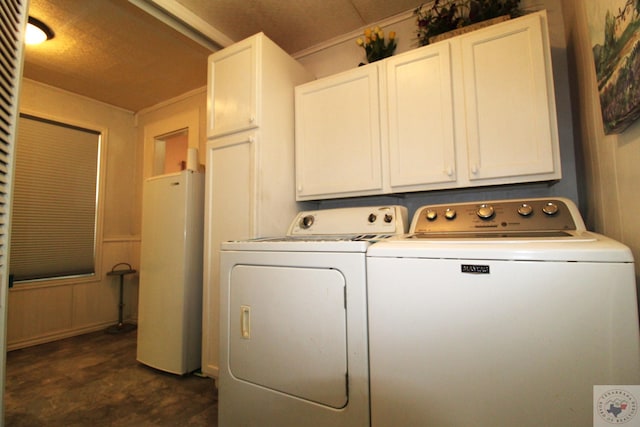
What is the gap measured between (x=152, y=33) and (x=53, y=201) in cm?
217

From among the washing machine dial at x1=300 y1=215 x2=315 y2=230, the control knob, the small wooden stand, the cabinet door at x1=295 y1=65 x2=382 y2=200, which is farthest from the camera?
the small wooden stand

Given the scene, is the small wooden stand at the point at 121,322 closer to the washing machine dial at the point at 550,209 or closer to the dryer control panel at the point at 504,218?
the dryer control panel at the point at 504,218

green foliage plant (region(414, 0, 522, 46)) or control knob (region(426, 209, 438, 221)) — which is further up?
green foliage plant (region(414, 0, 522, 46))

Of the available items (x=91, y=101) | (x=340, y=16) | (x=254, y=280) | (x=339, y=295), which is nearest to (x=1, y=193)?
(x=254, y=280)

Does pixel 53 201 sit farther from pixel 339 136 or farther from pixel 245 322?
pixel 339 136

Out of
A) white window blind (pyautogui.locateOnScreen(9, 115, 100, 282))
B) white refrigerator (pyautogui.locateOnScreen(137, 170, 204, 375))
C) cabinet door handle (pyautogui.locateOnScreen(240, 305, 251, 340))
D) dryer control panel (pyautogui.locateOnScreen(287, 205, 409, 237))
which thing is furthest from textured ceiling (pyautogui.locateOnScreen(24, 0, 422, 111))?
cabinet door handle (pyautogui.locateOnScreen(240, 305, 251, 340))

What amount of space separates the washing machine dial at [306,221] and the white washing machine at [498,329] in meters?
0.88

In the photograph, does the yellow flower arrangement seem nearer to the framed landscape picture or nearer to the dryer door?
the framed landscape picture

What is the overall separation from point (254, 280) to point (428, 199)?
1257 millimetres

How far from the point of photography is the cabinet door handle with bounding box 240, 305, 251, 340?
51.8 inches

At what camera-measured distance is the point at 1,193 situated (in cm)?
94

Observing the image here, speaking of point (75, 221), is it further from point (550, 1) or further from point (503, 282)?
point (550, 1)

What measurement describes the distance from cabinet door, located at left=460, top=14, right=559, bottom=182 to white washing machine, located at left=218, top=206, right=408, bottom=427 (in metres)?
0.82

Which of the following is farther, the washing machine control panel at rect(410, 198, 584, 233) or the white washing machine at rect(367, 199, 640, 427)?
the washing machine control panel at rect(410, 198, 584, 233)
